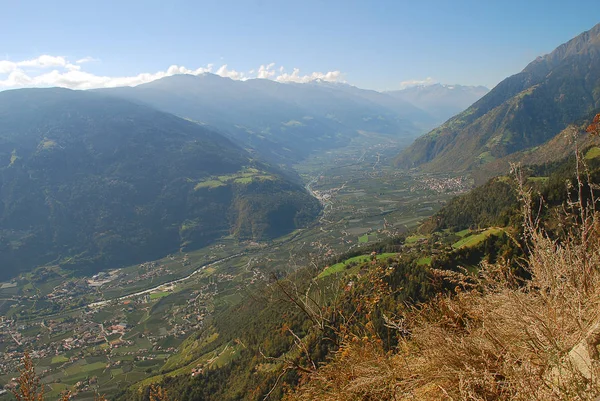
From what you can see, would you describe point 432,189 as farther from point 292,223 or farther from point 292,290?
point 292,290

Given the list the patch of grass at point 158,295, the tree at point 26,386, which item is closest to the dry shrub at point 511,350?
the tree at point 26,386

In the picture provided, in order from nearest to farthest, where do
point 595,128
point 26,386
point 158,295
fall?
point 595,128 < point 26,386 < point 158,295

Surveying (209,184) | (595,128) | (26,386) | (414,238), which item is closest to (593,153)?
(414,238)

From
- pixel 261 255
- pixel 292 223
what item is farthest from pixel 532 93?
pixel 261 255

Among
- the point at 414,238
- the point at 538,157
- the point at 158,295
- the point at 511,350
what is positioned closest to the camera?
the point at 511,350

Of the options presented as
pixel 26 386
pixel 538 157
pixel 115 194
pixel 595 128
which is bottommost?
pixel 115 194

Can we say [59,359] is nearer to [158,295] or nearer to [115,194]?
[158,295]

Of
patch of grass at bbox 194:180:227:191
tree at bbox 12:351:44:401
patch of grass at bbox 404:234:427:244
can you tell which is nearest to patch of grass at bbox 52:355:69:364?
patch of grass at bbox 404:234:427:244

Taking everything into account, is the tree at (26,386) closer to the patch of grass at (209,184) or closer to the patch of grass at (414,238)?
the patch of grass at (414,238)
